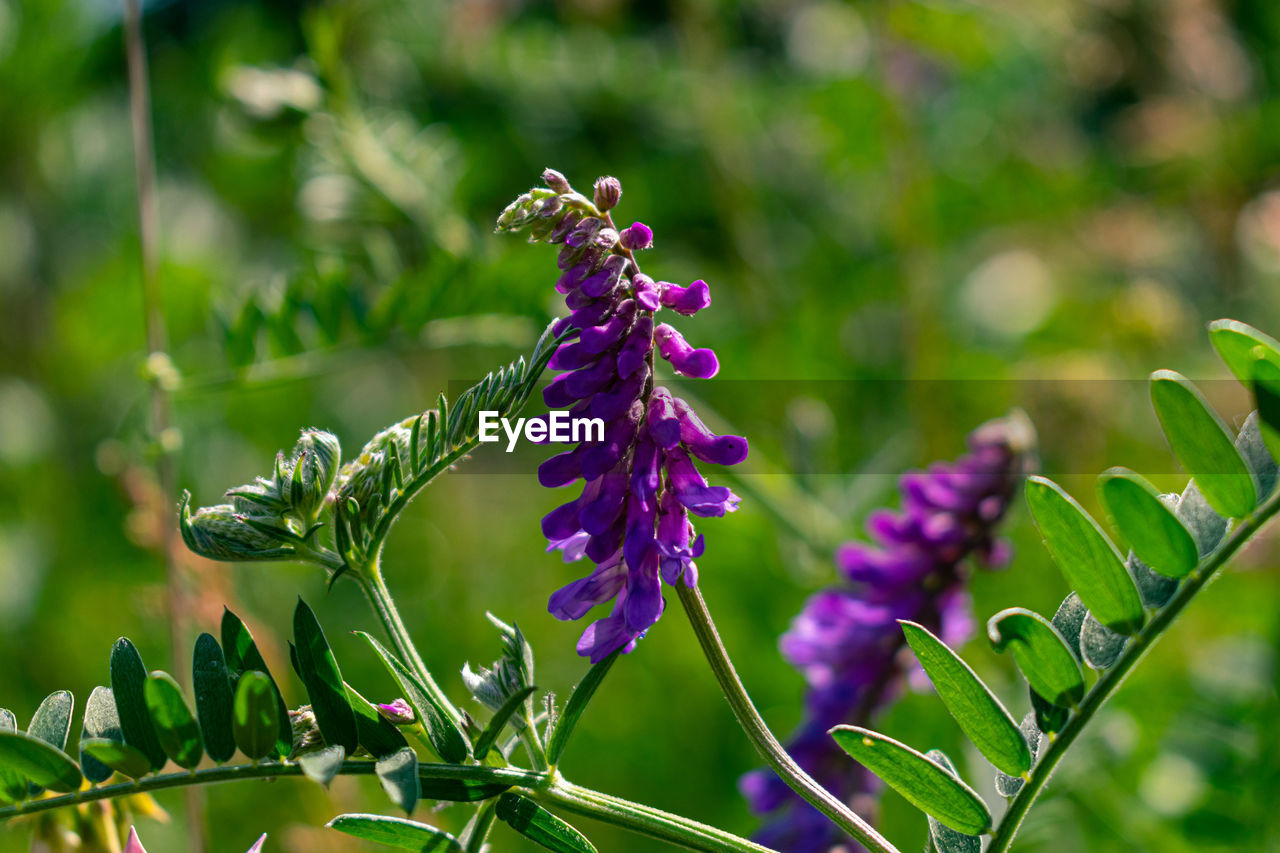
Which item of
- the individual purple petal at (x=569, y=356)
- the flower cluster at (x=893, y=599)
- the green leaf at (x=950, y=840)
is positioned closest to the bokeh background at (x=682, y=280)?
the flower cluster at (x=893, y=599)

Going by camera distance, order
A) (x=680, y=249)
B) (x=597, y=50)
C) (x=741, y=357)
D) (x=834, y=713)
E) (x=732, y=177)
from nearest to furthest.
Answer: (x=834, y=713) < (x=741, y=357) < (x=732, y=177) < (x=680, y=249) < (x=597, y=50)

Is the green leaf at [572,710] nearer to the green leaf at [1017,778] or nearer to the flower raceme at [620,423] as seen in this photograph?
the flower raceme at [620,423]

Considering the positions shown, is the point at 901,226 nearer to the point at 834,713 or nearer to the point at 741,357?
the point at 741,357

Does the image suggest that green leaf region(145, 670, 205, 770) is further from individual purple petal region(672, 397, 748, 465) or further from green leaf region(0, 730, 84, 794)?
individual purple petal region(672, 397, 748, 465)

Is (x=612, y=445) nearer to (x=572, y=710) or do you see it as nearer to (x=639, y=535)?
(x=639, y=535)

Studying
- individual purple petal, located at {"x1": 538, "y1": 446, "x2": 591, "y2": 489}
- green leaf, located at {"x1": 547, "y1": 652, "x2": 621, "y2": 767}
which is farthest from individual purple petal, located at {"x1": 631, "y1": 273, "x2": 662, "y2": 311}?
green leaf, located at {"x1": 547, "y1": 652, "x2": 621, "y2": 767}

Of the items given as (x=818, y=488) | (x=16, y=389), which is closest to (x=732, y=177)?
(x=818, y=488)

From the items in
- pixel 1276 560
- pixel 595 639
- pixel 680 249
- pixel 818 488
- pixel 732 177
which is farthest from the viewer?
pixel 680 249
